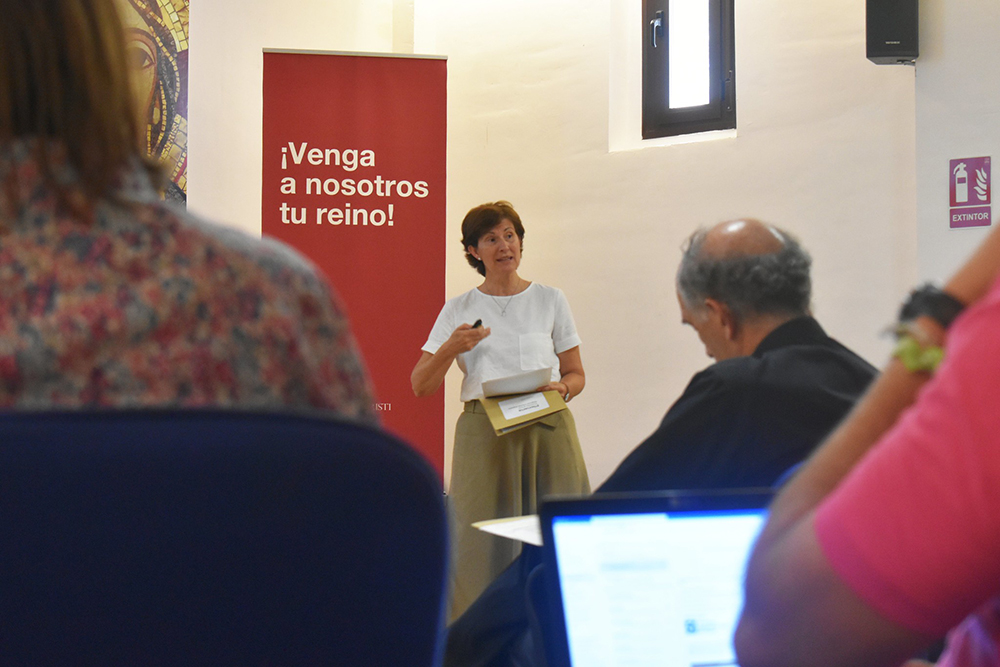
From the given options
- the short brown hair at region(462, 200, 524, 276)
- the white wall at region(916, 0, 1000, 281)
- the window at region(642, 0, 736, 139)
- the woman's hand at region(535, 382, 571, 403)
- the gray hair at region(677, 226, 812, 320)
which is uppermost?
the window at region(642, 0, 736, 139)

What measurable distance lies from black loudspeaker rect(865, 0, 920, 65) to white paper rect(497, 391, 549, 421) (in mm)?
1955

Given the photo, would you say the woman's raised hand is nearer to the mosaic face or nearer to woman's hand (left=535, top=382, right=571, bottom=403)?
woman's hand (left=535, top=382, right=571, bottom=403)

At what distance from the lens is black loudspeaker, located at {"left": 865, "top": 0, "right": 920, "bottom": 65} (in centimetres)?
369

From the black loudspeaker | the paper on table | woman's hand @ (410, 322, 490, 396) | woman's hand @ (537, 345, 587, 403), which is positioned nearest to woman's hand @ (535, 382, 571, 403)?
woman's hand @ (537, 345, 587, 403)

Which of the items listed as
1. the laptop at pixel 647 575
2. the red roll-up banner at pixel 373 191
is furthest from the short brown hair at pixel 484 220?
the laptop at pixel 647 575

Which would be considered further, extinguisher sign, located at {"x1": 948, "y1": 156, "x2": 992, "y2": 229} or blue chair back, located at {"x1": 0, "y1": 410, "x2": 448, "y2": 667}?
extinguisher sign, located at {"x1": 948, "y1": 156, "x2": 992, "y2": 229}

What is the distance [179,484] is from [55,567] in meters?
0.08

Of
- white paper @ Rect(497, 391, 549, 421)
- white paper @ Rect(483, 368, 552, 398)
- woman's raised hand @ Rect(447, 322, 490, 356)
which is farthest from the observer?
woman's raised hand @ Rect(447, 322, 490, 356)

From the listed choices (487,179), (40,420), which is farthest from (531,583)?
(487,179)

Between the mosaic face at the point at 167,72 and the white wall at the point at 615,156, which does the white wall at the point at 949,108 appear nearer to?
the white wall at the point at 615,156

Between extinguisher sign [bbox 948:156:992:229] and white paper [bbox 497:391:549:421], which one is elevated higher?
extinguisher sign [bbox 948:156:992:229]

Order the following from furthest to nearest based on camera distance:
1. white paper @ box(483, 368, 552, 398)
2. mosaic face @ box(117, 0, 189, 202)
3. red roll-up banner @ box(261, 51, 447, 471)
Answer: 1. mosaic face @ box(117, 0, 189, 202)
2. red roll-up banner @ box(261, 51, 447, 471)
3. white paper @ box(483, 368, 552, 398)

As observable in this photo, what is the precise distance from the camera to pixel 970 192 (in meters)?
3.62

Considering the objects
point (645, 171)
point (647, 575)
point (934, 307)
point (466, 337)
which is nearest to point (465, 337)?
point (466, 337)
